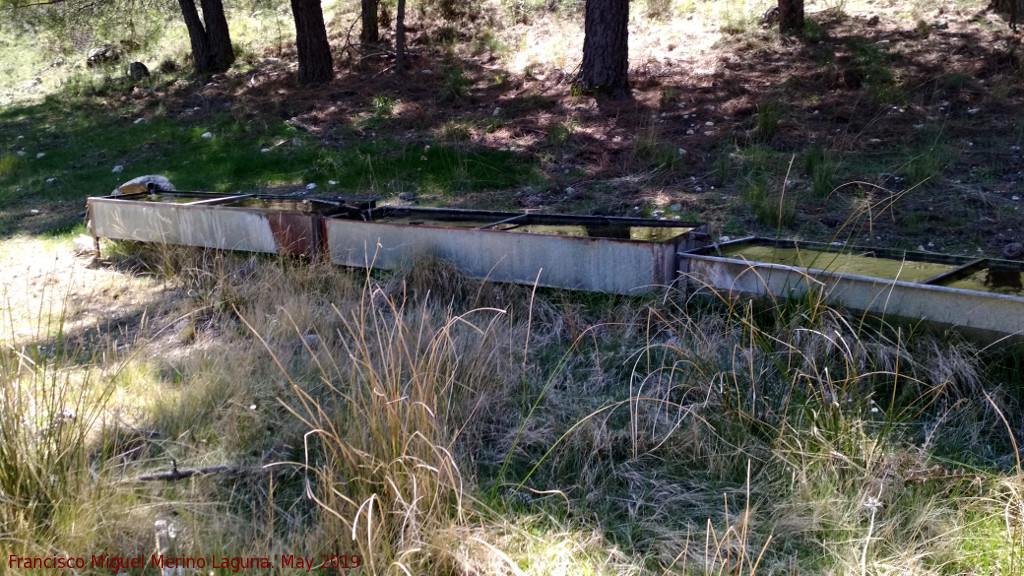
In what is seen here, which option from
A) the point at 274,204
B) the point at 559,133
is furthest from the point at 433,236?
the point at 559,133

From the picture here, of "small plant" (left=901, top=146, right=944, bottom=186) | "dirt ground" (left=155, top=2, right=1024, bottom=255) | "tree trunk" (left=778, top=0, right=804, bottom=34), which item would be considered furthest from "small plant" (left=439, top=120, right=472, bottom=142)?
"tree trunk" (left=778, top=0, right=804, bottom=34)

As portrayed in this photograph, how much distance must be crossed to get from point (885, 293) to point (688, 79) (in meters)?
6.26

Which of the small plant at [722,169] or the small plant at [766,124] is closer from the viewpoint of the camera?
the small plant at [722,169]

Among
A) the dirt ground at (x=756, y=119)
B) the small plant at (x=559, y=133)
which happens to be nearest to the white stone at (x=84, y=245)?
the dirt ground at (x=756, y=119)

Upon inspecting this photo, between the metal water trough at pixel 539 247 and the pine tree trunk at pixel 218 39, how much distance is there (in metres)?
8.33

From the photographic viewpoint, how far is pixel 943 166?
20.3 ft

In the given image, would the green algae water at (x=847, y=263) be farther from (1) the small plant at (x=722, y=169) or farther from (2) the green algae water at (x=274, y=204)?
(2) the green algae water at (x=274, y=204)

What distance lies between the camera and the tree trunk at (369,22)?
12.0 meters

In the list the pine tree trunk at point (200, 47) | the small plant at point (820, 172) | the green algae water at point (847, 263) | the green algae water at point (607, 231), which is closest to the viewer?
the green algae water at point (847, 263)

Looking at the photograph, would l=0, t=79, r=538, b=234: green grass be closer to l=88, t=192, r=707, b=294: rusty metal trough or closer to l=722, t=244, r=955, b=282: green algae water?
l=88, t=192, r=707, b=294: rusty metal trough

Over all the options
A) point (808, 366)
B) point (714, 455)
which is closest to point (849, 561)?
point (714, 455)

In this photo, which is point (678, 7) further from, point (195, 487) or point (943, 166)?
point (195, 487)

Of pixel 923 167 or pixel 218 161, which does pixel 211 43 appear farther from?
pixel 923 167

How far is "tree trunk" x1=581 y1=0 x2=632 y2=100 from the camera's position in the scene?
27.8ft
